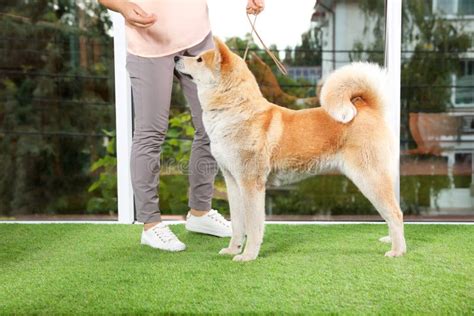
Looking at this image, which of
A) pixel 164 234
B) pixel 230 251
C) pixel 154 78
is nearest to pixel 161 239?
pixel 164 234

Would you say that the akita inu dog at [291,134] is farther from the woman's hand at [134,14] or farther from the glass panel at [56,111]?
the glass panel at [56,111]

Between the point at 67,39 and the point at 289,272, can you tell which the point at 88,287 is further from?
the point at 67,39

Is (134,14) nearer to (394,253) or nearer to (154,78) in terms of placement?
(154,78)

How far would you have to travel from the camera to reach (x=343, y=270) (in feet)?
6.81

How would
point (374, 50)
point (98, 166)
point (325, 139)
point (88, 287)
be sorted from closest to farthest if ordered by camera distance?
point (88, 287)
point (325, 139)
point (374, 50)
point (98, 166)

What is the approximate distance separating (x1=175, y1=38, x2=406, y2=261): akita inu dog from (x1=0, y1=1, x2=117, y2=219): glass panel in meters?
1.15

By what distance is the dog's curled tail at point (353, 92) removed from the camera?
7.26 feet

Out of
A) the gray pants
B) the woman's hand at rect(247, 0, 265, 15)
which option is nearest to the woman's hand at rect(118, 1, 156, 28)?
the gray pants

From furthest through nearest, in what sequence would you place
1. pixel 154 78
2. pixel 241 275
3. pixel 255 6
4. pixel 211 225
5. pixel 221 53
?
pixel 211 225 → pixel 255 6 → pixel 154 78 → pixel 221 53 → pixel 241 275

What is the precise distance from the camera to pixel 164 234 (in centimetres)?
250

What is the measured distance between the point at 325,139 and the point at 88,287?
3.33 ft

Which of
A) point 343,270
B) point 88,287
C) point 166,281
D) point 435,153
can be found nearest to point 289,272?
point 343,270

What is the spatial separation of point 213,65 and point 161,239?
780mm

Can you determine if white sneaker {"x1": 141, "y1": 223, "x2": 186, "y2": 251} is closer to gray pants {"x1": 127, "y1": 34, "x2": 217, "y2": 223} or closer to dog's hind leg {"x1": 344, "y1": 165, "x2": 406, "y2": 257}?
gray pants {"x1": 127, "y1": 34, "x2": 217, "y2": 223}
